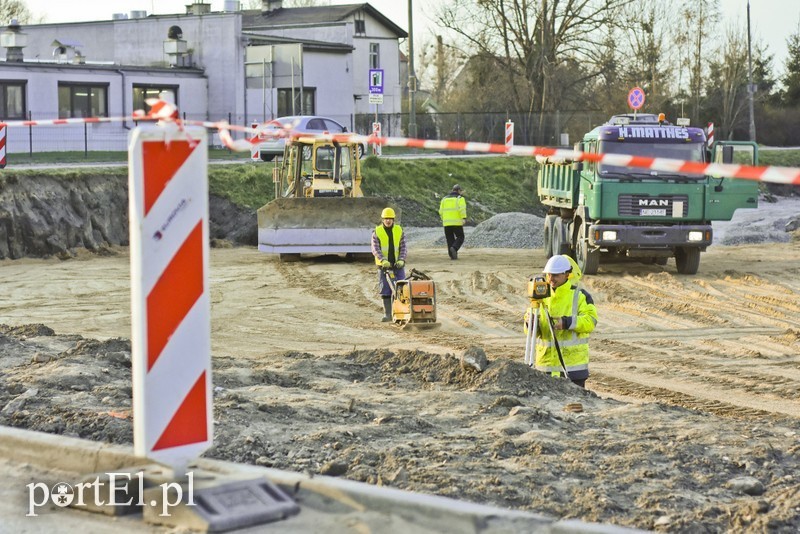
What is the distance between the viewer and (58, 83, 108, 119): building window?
4053 centimetres

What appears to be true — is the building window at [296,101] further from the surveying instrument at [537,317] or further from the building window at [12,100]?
the surveying instrument at [537,317]

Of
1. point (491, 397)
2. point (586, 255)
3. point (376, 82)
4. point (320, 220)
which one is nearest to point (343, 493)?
point (491, 397)

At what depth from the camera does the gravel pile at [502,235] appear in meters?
27.4

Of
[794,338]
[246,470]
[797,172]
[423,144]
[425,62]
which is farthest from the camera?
[425,62]

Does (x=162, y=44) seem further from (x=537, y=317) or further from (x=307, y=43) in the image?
(x=537, y=317)

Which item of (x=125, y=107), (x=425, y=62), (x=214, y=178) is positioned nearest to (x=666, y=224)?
(x=214, y=178)

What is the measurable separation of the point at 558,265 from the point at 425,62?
2577 inches

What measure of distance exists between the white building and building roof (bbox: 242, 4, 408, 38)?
117mm

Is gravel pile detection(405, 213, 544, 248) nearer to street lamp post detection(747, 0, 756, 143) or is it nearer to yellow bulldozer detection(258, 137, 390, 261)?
yellow bulldozer detection(258, 137, 390, 261)

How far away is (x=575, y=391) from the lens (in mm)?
9250

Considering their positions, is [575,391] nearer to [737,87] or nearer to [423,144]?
[423,144]

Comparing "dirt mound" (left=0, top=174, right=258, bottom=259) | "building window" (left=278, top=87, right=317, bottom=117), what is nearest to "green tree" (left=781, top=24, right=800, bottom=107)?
"building window" (left=278, top=87, right=317, bottom=117)

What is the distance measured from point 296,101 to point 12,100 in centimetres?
1431

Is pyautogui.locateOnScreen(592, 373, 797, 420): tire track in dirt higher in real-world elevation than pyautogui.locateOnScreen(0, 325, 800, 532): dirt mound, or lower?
lower
